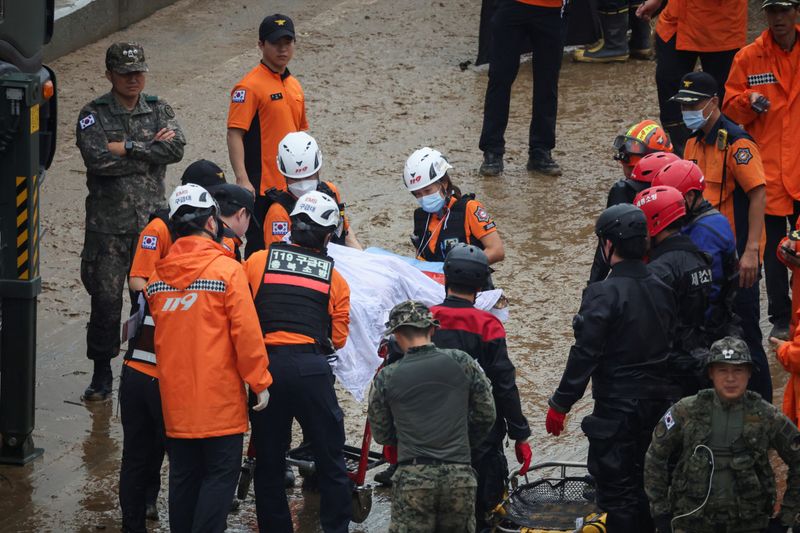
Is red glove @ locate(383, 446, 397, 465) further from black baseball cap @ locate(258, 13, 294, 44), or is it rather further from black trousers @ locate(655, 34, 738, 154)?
black trousers @ locate(655, 34, 738, 154)

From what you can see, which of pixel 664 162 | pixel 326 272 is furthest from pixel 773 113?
pixel 326 272

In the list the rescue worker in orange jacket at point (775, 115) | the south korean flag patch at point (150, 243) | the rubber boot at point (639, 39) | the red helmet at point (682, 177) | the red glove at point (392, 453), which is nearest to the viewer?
the red glove at point (392, 453)

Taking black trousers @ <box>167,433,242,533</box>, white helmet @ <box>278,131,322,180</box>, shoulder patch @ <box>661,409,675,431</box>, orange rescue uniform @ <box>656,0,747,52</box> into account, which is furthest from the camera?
orange rescue uniform @ <box>656,0,747,52</box>

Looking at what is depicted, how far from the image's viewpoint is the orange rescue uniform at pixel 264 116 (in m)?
9.14

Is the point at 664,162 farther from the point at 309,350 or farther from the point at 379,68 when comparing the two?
the point at 379,68

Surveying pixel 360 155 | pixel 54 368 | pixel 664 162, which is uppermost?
pixel 664 162

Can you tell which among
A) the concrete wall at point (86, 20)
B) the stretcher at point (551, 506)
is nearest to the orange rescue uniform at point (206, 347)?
the stretcher at point (551, 506)

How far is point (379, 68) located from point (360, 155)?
6.82 feet

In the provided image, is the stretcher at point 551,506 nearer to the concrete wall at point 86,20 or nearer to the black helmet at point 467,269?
the black helmet at point 467,269

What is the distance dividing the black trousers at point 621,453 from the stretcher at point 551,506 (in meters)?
0.19

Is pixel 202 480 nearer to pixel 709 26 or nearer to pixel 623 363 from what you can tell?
pixel 623 363

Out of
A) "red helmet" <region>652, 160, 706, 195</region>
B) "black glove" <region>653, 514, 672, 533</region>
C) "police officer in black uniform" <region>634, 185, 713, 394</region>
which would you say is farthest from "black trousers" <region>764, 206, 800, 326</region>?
"black glove" <region>653, 514, 672, 533</region>

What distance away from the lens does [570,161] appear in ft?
39.1

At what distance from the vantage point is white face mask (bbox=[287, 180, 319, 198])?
7.80 metres
